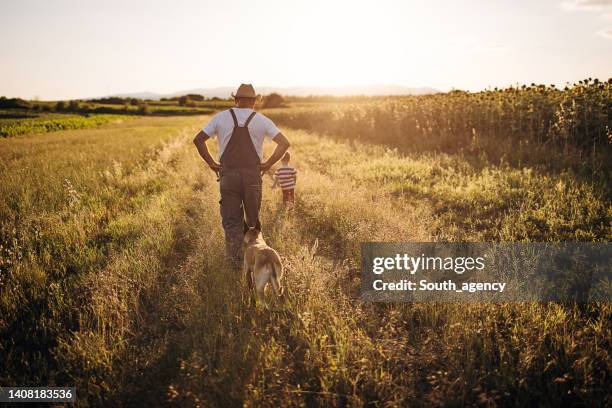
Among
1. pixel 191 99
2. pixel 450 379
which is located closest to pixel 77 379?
pixel 450 379

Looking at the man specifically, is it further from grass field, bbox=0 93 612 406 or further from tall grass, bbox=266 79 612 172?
tall grass, bbox=266 79 612 172

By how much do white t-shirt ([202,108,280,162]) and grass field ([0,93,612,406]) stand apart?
5.54 ft

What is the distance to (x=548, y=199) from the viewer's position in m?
7.40

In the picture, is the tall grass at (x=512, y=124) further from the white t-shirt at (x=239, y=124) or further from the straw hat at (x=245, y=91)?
the straw hat at (x=245, y=91)

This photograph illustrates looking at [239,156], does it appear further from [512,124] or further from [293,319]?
[512,124]

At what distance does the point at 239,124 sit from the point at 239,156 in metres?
0.43

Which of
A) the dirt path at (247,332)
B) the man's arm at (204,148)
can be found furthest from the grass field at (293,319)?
the man's arm at (204,148)

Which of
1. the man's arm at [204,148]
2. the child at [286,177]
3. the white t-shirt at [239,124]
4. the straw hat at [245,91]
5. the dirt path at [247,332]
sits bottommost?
the dirt path at [247,332]

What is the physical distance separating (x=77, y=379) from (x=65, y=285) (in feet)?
6.53

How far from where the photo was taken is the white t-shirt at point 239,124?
190 inches

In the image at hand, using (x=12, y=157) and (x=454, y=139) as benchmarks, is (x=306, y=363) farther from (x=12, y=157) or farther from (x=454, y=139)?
(x=12, y=157)

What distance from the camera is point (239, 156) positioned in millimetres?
4938

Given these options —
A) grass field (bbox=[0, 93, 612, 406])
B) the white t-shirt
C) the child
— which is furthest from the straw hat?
the child

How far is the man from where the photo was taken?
4.85 m
